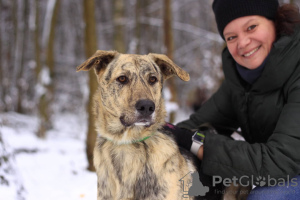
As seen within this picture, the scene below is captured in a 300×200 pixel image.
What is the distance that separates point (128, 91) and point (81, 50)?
1582 centimetres

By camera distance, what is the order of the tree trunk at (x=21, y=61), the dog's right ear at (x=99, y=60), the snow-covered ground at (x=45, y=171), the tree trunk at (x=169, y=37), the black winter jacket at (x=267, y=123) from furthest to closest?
the tree trunk at (x=21, y=61), the tree trunk at (x=169, y=37), the snow-covered ground at (x=45, y=171), the dog's right ear at (x=99, y=60), the black winter jacket at (x=267, y=123)

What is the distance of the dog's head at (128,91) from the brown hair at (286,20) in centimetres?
104

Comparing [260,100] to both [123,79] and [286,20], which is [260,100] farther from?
[123,79]

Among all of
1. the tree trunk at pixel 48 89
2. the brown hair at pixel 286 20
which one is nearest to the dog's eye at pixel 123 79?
the brown hair at pixel 286 20

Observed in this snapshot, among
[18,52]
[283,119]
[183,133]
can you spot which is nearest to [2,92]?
[18,52]

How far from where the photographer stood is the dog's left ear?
268 cm

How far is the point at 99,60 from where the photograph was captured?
9.32ft

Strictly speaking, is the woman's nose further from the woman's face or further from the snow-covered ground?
the snow-covered ground

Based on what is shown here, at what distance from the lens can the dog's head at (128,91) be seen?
7.88 feet

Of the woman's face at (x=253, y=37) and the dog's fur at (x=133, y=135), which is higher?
the woman's face at (x=253, y=37)

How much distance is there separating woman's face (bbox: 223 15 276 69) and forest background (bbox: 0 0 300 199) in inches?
112
